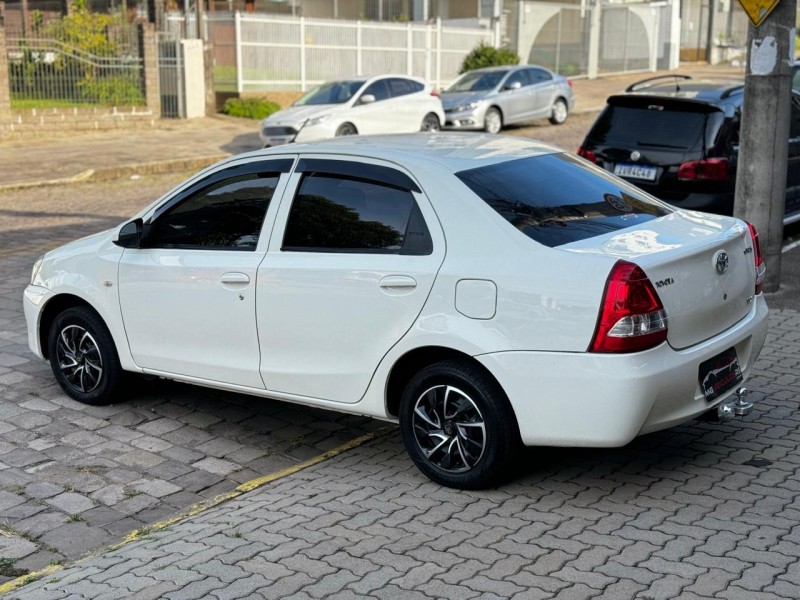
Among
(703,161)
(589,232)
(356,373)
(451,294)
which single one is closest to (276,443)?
(356,373)

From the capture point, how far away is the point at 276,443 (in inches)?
241

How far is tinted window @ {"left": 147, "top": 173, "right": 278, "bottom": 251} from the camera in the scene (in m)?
5.82

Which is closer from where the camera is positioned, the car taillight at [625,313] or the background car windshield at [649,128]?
the car taillight at [625,313]

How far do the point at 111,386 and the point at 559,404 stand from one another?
3067 millimetres

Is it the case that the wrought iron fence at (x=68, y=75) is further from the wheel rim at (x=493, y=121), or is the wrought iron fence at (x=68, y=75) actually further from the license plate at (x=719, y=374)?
the license plate at (x=719, y=374)

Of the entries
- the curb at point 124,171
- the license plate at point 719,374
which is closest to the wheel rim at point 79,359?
the license plate at point 719,374

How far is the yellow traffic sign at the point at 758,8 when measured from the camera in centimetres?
851

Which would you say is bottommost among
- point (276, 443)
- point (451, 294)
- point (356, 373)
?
point (276, 443)

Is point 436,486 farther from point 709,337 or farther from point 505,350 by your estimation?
point 709,337

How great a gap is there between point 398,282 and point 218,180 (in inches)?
58.8

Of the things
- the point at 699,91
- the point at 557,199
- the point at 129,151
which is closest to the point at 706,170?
the point at 699,91

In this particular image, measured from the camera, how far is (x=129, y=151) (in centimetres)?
2136

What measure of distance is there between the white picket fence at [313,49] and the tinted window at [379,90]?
23.4 feet

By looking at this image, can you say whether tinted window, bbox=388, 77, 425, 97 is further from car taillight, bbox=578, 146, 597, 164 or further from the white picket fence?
car taillight, bbox=578, 146, 597, 164
